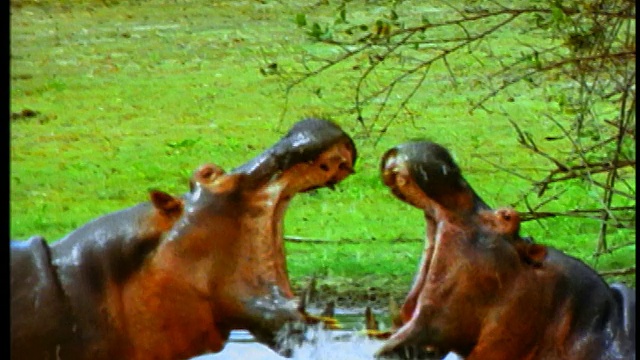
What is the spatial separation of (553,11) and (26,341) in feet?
7.66

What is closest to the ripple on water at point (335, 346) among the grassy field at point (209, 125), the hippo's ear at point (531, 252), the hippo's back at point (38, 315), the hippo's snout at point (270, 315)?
the hippo's snout at point (270, 315)

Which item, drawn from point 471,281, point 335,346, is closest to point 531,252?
point 471,281

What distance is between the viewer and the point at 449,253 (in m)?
2.51

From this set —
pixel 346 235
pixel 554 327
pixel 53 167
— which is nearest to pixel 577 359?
pixel 554 327

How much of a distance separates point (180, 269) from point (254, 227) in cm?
13

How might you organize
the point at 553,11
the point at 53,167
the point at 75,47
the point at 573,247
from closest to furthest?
the point at 553,11
the point at 573,247
the point at 53,167
the point at 75,47

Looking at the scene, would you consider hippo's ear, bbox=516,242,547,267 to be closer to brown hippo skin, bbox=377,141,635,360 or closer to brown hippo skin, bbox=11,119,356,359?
brown hippo skin, bbox=377,141,635,360

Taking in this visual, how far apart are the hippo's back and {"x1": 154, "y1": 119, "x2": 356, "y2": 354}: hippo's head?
0.19 metres

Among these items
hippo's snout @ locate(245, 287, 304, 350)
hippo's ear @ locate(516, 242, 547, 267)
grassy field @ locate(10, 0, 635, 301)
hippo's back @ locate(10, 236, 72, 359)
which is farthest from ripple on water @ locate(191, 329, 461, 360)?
grassy field @ locate(10, 0, 635, 301)

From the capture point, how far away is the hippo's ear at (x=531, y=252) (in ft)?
8.38

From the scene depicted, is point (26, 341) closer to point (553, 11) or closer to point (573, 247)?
point (553, 11)

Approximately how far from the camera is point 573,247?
20.6ft

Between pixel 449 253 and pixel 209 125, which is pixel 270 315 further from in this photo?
pixel 209 125

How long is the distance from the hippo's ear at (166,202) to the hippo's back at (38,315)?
A: 19cm
